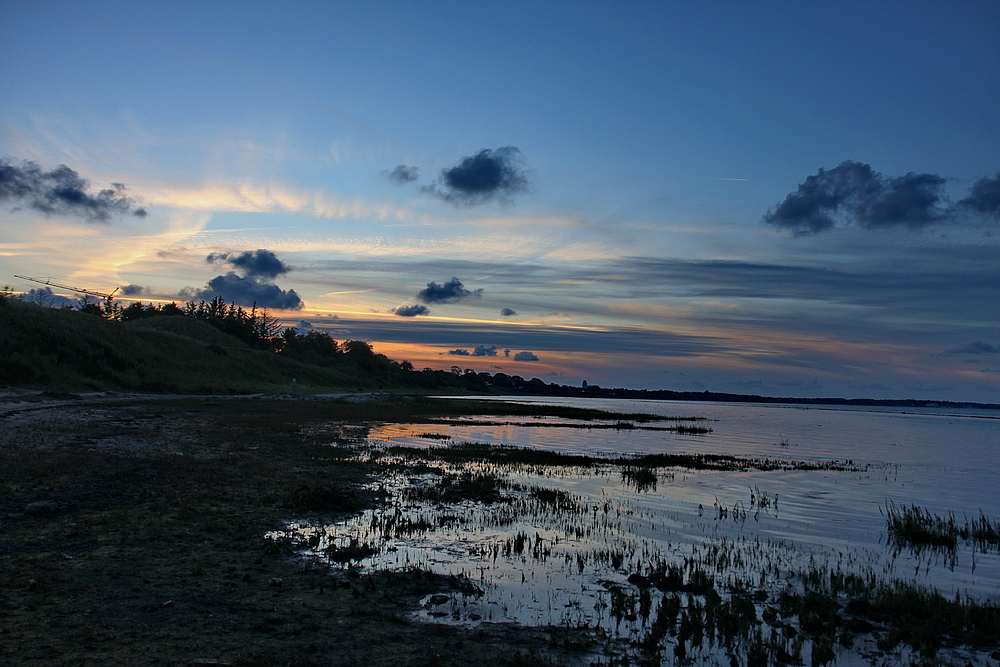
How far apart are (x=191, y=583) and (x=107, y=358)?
224 ft

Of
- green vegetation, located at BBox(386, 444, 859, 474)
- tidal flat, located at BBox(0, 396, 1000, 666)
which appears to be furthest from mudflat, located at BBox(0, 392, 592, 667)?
green vegetation, located at BBox(386, 444, 859, 474)

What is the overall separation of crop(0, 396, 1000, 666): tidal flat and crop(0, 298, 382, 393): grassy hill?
39576 mm

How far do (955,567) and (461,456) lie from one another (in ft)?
65.2

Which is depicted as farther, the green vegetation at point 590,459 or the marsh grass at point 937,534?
the green vegetation at point 590,459

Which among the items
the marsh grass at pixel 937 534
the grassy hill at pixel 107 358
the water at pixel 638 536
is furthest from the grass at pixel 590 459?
the grassy hill at pixel 107 358

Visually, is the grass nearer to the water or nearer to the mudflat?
the water

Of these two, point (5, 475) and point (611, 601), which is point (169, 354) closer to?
point (5, 475)

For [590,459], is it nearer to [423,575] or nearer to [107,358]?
[423,575]

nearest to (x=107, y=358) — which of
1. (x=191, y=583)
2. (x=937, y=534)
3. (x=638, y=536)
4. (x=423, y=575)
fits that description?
(x=191, y=583)

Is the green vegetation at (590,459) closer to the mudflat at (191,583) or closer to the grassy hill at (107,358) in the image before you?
the mudflat at (191,583)

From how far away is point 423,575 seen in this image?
10.5 metres

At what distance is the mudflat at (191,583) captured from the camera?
280 inches

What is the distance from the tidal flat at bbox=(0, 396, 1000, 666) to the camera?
7.63 meters

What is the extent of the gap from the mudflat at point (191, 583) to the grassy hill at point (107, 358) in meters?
39.9
